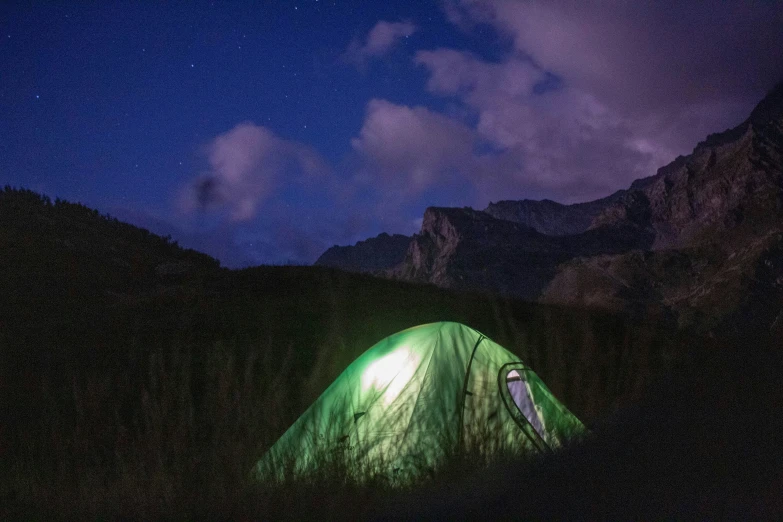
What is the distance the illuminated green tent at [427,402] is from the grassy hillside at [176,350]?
1.04ft

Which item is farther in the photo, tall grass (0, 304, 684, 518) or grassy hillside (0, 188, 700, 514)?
grassy hillside (0, 188, 700, 514)

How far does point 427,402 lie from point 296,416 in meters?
1.76

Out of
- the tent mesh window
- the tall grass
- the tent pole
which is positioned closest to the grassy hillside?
the tall grass

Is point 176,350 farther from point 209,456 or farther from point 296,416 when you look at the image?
point 209,456

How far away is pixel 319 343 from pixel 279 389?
734 cm

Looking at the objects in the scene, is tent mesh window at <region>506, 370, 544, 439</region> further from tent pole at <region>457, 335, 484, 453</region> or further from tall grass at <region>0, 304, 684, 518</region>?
tent pole at <region>457, 335, 484, 453</region>

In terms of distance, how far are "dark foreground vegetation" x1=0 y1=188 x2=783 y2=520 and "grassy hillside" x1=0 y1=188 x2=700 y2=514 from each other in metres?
0.04

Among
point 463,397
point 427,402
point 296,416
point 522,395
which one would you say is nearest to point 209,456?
point 296,416

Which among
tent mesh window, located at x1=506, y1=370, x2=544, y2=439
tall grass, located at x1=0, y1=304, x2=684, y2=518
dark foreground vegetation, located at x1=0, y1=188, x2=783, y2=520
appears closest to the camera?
dark foreground vegetation, located at x1=0, y1=188, x2=783, y2=520

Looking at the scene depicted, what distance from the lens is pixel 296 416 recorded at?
23.0 ft

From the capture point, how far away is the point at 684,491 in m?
2.94

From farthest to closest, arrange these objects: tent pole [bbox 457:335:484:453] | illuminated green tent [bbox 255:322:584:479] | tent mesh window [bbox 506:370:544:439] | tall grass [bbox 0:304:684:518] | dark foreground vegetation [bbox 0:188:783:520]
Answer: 1. tent mesh window [bbox 506:370:544:439]
2. illuminated green tent [bbox 255:322:584:479]
3. tent pole [bbox 457:335:484:453]
4. tall grass [bbox 0:304:684:518]
5. dark foreground vegetation [bbox 0:188:783:520]

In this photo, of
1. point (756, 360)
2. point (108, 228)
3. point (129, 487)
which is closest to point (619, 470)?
point (756, 360)

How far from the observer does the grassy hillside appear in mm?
5559
